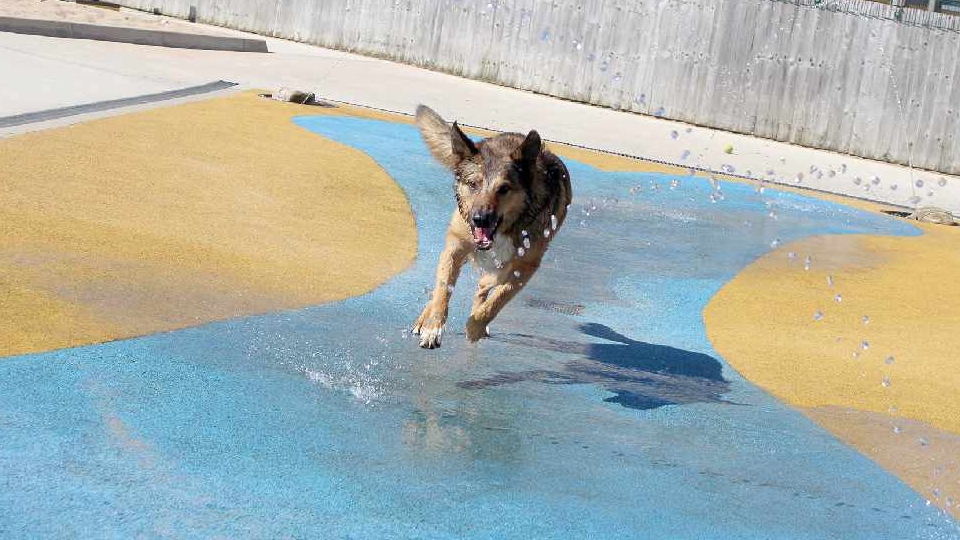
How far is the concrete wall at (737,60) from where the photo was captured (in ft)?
70.4

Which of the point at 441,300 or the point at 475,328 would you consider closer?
the point at 441,300

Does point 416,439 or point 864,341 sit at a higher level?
point 864,341

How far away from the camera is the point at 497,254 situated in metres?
8.34

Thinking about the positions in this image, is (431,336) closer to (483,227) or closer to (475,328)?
(475,328)

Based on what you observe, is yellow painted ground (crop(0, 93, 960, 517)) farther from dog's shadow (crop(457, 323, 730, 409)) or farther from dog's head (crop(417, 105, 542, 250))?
dog's head (crop(417, 105, 542, 250))

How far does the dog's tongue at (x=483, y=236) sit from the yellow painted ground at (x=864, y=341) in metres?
2.19

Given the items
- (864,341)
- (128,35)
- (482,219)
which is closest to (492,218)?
(482,219)

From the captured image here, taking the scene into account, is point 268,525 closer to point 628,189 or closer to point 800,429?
point 800,429

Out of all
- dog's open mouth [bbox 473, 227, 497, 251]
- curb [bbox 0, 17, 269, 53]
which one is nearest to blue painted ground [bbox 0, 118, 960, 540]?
dog's open mouth [bbox 473, 227, 497, 251]

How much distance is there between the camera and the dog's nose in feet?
26.0

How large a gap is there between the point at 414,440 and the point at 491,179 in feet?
7.40

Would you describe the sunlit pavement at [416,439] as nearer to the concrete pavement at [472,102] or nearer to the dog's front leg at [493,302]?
the dog's front leg at [493,302]

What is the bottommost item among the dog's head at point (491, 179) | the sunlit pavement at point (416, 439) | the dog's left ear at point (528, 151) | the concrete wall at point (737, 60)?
the sunlit pavement at point (416, 439)

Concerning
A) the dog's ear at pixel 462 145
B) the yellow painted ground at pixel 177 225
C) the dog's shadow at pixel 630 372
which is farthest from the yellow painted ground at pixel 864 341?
the yellow painted ground at pixel 177 225
